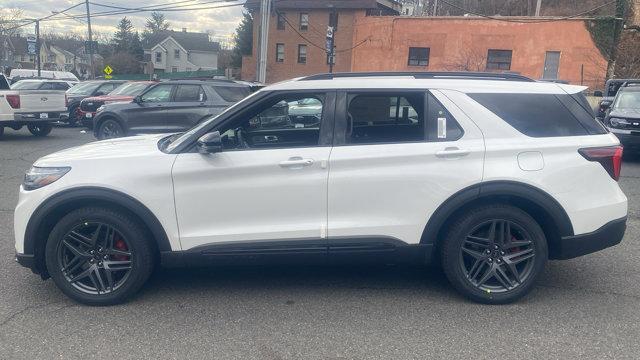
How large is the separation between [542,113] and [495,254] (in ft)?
3.80

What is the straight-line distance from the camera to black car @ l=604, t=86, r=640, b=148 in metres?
11.5

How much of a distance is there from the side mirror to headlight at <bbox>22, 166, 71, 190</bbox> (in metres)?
1.06

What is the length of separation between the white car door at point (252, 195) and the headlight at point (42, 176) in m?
0.88

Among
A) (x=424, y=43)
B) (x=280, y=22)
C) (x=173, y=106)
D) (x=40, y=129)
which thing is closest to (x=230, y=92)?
(x=173, y=106)

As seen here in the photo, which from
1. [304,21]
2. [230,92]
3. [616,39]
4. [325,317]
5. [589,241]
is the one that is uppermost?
A: [304,21]

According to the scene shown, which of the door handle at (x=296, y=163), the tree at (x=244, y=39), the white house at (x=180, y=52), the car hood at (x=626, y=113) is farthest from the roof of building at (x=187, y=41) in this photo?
the door handle at (x=296, y=163)

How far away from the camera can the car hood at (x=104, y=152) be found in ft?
13.4

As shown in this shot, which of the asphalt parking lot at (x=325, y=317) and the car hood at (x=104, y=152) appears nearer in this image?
the asphalt parking lot at (x=325, y=317)

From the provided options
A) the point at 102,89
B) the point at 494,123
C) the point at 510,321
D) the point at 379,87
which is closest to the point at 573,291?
the point at 510,321

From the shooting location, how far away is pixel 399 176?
4.00 metres

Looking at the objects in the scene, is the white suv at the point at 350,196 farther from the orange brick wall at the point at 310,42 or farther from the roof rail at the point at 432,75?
the orange brick wall at the point at 310,42

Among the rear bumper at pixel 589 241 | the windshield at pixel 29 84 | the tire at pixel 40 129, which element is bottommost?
the tire at pixel 40 129

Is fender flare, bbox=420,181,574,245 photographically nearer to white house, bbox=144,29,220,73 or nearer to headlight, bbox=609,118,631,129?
headlight, bbox=609,118,631,129

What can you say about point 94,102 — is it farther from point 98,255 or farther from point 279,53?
point 279,53
